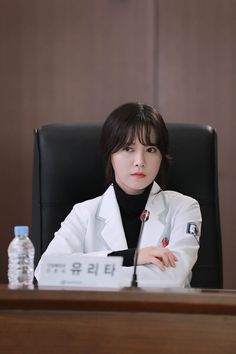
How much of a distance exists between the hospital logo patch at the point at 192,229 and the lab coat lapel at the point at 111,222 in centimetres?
19

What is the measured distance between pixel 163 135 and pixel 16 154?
52.1 inches

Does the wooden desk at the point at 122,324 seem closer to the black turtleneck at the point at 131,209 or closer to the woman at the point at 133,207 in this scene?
the woman at the point at 133,207

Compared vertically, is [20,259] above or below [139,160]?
below

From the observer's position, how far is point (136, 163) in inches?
71.6

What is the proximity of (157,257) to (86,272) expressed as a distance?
520 mm

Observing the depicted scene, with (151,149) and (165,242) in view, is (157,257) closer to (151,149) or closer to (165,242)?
(165,242)

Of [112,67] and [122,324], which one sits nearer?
[122,324]

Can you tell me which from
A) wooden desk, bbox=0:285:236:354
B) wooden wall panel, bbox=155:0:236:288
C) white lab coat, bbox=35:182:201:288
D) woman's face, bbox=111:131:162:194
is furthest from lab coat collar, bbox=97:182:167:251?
wooden wall panel, bbox=155:0:236:288

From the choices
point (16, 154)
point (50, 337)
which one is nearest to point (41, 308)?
point (50, 337)

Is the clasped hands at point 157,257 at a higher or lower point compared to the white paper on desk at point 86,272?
lower

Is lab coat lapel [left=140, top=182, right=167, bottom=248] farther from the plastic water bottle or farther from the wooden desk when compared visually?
the wooden desk

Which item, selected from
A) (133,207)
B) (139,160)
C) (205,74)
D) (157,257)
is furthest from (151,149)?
(205,74)

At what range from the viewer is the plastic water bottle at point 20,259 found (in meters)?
1.35

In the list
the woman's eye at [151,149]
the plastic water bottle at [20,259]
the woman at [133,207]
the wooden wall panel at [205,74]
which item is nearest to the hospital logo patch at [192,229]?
the woman at [133,207]
